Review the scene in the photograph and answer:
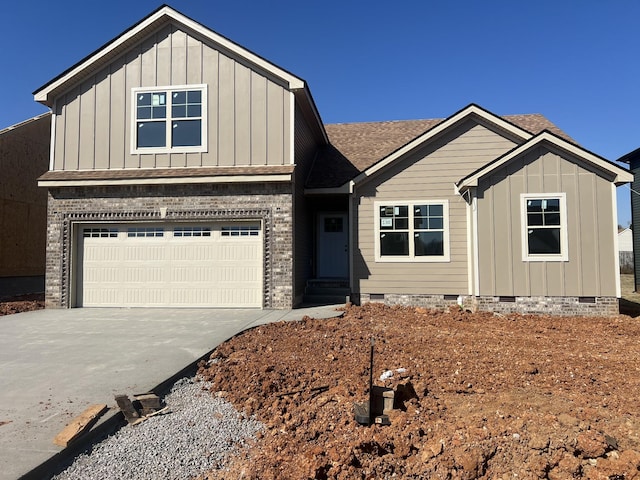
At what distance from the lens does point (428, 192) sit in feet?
36.0

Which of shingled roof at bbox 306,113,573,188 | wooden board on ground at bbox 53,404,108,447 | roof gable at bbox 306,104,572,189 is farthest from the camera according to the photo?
shingled roof at bbox 306,113,573,188

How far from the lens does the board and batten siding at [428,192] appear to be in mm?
10742

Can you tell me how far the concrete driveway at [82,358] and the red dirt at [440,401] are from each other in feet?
2.63

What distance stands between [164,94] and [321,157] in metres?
5.69

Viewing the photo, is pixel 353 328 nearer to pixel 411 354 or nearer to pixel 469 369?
pixel 411 354

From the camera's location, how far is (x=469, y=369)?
541 centimetres

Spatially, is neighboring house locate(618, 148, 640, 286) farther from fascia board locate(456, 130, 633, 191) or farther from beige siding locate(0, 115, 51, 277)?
beige siding locate(0, 115, 51, 277)

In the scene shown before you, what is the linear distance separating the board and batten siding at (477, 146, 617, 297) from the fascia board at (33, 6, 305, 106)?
5.93 meters

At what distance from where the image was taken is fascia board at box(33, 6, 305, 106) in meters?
10.4

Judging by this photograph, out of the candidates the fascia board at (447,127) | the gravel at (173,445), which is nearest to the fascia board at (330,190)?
the fascia board at (447,127)

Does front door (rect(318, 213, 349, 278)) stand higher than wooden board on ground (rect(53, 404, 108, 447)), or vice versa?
front door (rect(318, 213, 349, 278))

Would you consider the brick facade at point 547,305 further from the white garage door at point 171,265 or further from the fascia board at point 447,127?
the white garage door at point 171,265

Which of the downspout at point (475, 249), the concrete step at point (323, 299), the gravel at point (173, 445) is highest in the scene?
the downspout at point (475, 249)

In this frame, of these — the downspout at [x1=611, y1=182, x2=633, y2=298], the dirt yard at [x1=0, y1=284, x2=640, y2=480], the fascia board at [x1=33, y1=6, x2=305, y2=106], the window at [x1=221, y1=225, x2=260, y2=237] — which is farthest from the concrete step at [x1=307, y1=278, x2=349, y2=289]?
the downspout at [x1=611, y1=182, x2=633, y2=298]
